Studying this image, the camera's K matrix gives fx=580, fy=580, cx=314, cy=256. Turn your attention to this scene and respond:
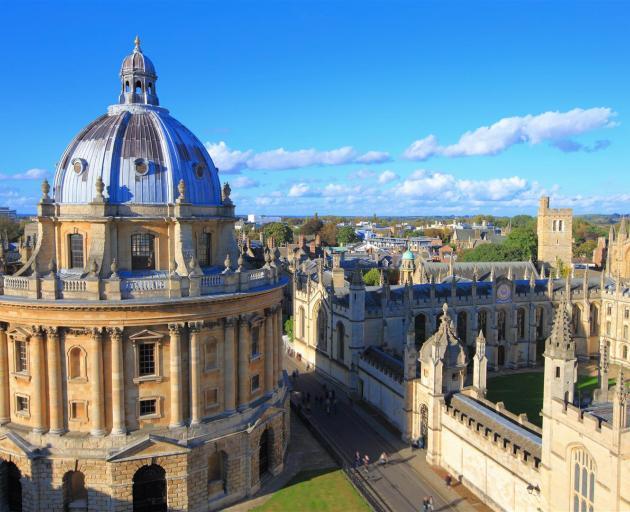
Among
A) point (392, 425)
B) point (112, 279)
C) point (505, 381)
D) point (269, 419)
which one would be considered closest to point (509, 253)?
point (505, 381)

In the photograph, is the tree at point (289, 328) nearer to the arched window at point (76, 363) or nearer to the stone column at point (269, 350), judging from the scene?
the stone column at point (269, 350)

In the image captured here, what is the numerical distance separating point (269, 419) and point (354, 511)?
7495 millimetres

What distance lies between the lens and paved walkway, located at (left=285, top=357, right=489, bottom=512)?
34156mm

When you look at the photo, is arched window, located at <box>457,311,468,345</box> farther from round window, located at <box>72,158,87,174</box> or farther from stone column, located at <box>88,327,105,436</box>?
round window, located at <box>72,158,87,174</box>

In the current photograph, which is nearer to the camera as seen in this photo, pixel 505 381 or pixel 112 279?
pixel 112 279

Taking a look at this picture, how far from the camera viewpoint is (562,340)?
2739cm

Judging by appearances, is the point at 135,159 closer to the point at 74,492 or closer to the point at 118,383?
the point at 118,383

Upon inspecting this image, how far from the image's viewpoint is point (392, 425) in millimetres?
45594

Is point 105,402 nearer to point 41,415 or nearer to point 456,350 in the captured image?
point 41,415

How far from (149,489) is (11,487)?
834 centimetres

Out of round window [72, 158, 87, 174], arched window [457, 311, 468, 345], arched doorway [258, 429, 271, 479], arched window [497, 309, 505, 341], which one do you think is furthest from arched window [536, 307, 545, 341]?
round window [72, 158, 87, 174]

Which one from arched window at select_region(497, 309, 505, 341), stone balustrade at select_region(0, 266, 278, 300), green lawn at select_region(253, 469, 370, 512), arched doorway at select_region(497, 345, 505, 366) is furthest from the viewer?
arched window at select_region(497, 309, 505, 341)

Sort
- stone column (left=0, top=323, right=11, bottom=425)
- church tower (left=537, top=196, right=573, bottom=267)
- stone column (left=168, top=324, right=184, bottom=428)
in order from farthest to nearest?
church tower (left=537, top=196, right=573, bottom=267)
stone column (left=0, top=323, right=11, bottom=425)
stone column (left=168, top=324, right=184, bottom=428)

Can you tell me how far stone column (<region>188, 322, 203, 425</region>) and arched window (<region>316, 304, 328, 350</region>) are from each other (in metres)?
28.1
